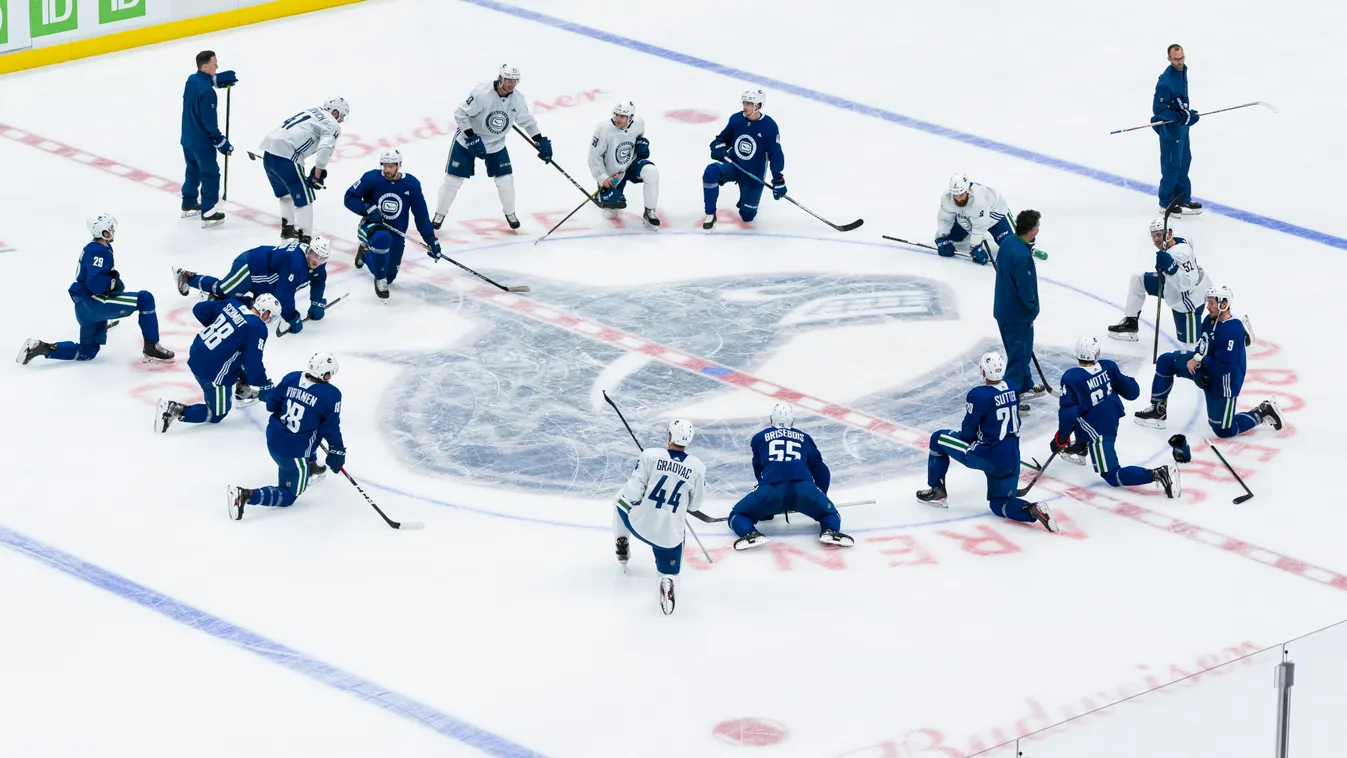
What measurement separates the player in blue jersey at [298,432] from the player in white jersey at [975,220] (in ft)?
19.2

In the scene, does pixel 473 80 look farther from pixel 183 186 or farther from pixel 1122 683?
pixel 1122 683

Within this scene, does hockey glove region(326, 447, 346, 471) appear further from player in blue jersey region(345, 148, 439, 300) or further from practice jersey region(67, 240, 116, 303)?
player in blue jersey region(345, 148, 439, 300)

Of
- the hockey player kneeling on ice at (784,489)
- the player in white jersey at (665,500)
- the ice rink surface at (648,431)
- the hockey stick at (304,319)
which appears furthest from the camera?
the hockey stick at (304,319)

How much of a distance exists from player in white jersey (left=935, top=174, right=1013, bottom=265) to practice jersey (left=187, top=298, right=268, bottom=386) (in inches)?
221

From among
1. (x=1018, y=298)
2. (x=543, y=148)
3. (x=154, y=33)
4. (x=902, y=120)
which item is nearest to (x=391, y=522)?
(x=1018, y=298)

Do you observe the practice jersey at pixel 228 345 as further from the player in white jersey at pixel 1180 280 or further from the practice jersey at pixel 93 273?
the player in white jersey at pixel 1180 280

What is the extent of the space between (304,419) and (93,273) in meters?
2.54

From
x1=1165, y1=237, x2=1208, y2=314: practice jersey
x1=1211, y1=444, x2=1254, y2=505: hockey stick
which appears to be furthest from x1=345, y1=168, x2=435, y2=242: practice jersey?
x1=1211, y1=444, x2=1254, y2=505: hockey stick

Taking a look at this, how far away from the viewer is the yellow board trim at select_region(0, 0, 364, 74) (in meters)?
19.7

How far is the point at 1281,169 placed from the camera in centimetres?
1877

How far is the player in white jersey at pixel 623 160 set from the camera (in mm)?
16953

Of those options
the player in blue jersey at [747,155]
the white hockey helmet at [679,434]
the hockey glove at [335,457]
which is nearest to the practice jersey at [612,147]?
the player in blue jersey at [747,155]

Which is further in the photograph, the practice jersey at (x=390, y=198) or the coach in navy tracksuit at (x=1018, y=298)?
the practice jersey at (x=390, y=198)

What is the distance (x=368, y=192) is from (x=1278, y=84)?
31.9 ft
